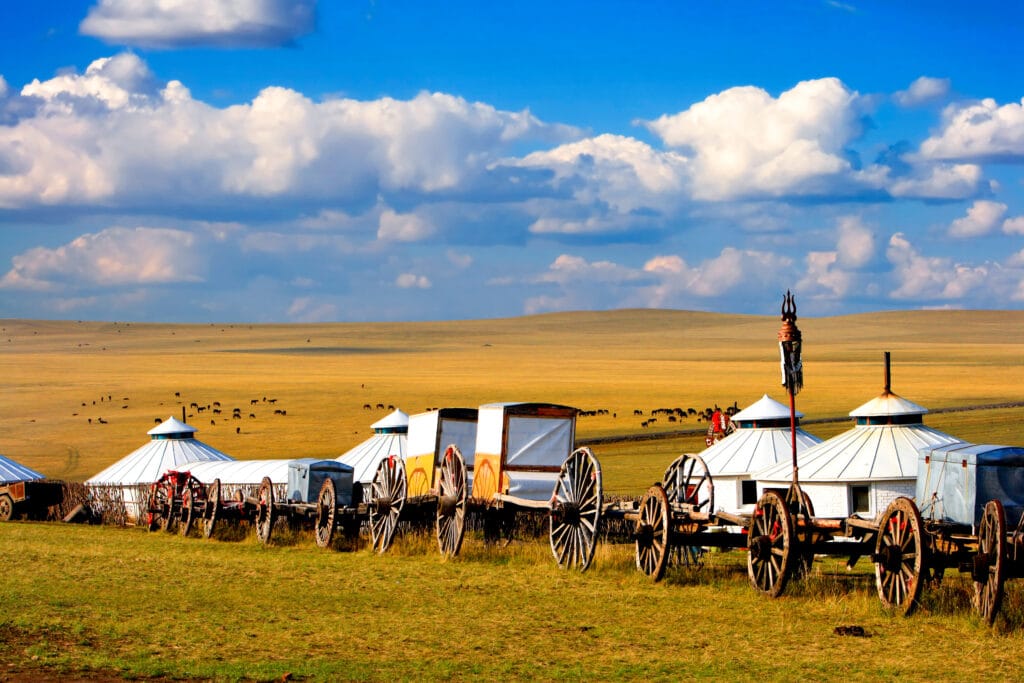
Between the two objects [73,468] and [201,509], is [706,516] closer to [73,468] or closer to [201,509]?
[201,509]

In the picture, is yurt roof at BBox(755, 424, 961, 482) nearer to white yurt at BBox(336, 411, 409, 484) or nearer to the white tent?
the white tent

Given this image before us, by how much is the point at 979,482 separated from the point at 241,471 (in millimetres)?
29114

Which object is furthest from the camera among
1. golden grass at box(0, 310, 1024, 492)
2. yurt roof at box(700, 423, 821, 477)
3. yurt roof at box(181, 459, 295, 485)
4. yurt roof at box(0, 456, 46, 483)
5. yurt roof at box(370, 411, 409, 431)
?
golden grass at box(0, 310, 1024, 492)

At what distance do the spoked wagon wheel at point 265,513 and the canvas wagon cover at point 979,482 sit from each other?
59.2 feet

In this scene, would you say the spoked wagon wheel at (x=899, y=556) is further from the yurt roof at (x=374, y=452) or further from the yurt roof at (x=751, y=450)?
the yurt roof at (x=374, y=452)

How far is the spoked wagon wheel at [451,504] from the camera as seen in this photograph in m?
28.4

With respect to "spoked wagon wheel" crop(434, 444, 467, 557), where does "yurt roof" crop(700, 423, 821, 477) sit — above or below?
above

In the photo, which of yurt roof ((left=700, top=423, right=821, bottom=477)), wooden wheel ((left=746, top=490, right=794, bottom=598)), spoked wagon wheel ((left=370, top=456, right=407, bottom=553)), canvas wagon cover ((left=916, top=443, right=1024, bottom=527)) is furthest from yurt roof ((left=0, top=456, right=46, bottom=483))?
canvas wagon cover ((left=916, top=443, right=1024, bottom=527))

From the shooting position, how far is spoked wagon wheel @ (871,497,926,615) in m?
19.0

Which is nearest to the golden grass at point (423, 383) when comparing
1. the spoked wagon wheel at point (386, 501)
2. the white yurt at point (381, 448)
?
the white yurt at point (381, 448)

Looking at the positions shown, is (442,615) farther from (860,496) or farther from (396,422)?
(396,422)

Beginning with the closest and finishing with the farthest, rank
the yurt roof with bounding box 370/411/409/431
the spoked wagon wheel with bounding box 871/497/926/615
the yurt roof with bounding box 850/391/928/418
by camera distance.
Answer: the spoked wagon wheel with bounding box 871/497/926/615, the yurt roof with bounding box 850/391/928/418, the yurt roof with bounding box 370/411/409/431

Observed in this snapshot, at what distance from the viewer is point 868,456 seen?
33156 mm

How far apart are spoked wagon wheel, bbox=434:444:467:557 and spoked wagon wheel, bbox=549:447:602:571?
9.06 feet
